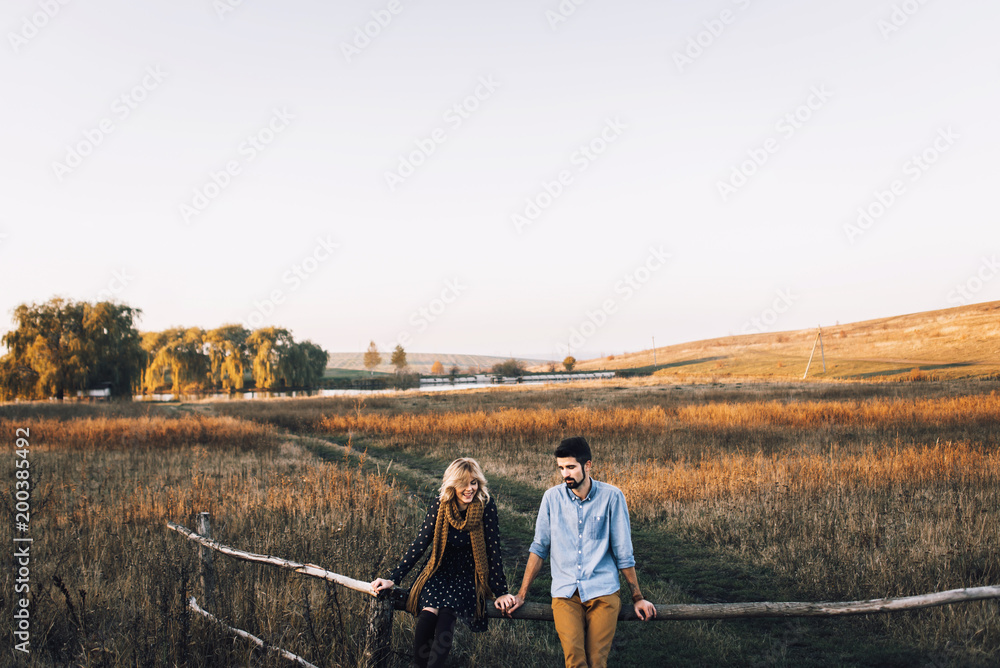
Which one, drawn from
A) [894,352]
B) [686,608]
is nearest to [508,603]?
[686,608]

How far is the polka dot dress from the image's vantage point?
10.9 feet

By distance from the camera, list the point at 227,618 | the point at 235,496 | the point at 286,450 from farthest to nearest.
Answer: the point at 286,450
the point at 235,496
the point at 227,618

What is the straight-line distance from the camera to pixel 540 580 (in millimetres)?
6227

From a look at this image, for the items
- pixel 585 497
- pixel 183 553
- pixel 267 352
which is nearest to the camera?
pixel 585 497

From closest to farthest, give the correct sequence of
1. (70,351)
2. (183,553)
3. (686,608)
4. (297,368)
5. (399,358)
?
(686,608), (183,553), (70,351), (297,368), (399,358)

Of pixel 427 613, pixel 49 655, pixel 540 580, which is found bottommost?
pixel 540 580

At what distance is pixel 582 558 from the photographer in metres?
3.19

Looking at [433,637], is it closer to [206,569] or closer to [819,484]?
[206,569]

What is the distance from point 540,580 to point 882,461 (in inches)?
315

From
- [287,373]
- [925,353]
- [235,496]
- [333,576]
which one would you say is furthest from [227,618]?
[925,353]

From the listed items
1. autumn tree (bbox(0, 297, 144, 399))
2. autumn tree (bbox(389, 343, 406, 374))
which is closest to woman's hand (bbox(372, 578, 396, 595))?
autumn tree (bbox(0, 297, 144, 399))

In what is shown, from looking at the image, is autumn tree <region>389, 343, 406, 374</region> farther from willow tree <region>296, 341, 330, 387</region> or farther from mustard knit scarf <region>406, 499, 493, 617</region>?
mustard knit scarf <region>406, 499, 493, 617</region>

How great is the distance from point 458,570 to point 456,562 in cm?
5

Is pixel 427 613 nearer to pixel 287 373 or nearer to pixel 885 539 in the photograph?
pixel 885 539
